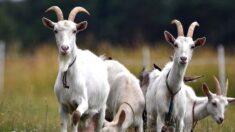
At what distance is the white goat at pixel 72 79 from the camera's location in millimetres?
12195

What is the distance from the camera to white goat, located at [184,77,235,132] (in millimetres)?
14641

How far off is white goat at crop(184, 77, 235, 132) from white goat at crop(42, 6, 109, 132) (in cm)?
201

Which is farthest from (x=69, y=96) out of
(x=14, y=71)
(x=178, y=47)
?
(x=14, y=71)

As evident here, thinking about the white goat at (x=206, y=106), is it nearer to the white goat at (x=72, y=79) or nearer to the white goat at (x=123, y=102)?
the white goat at (x=123, y=102)

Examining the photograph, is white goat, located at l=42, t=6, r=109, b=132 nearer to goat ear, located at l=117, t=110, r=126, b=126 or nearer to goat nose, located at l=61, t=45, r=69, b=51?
goat nose, located at l=61, t=45, r=69, b=51

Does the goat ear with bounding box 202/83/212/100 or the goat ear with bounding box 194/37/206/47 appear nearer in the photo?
the goat ear with bounding box 194/37/206/47

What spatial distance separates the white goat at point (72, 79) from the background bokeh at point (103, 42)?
141 cm

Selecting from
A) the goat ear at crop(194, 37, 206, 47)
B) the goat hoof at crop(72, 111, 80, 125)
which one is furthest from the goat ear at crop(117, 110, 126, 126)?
the goat hoof at crop(72, 111, 80, 125)

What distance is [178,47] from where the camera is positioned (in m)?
12.9

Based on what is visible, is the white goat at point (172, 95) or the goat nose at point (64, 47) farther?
the white goat at point (172, 95)

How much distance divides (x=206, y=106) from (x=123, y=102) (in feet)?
4.78

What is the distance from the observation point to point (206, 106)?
15.0 m

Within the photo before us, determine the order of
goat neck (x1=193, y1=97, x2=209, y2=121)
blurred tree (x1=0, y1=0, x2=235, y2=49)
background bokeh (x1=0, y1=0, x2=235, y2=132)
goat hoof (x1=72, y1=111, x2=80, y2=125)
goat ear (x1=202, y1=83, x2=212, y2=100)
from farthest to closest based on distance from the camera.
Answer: blurred tree (x1=0, y1=0, x2=235, y2=49)
background bokeh (x1=0, y1=0, x2=235, y2=132)
goat neck (x1=193, y1=97, x2=209, y2=121)
goat ear (x1=202, y1=83, x2=212, y2=100)
goat hoof (x1=72, y1=111, x2=80, y2=125)

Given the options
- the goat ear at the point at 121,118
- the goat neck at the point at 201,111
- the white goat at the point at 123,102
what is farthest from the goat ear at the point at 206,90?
the goat ear at the point at 121,118
